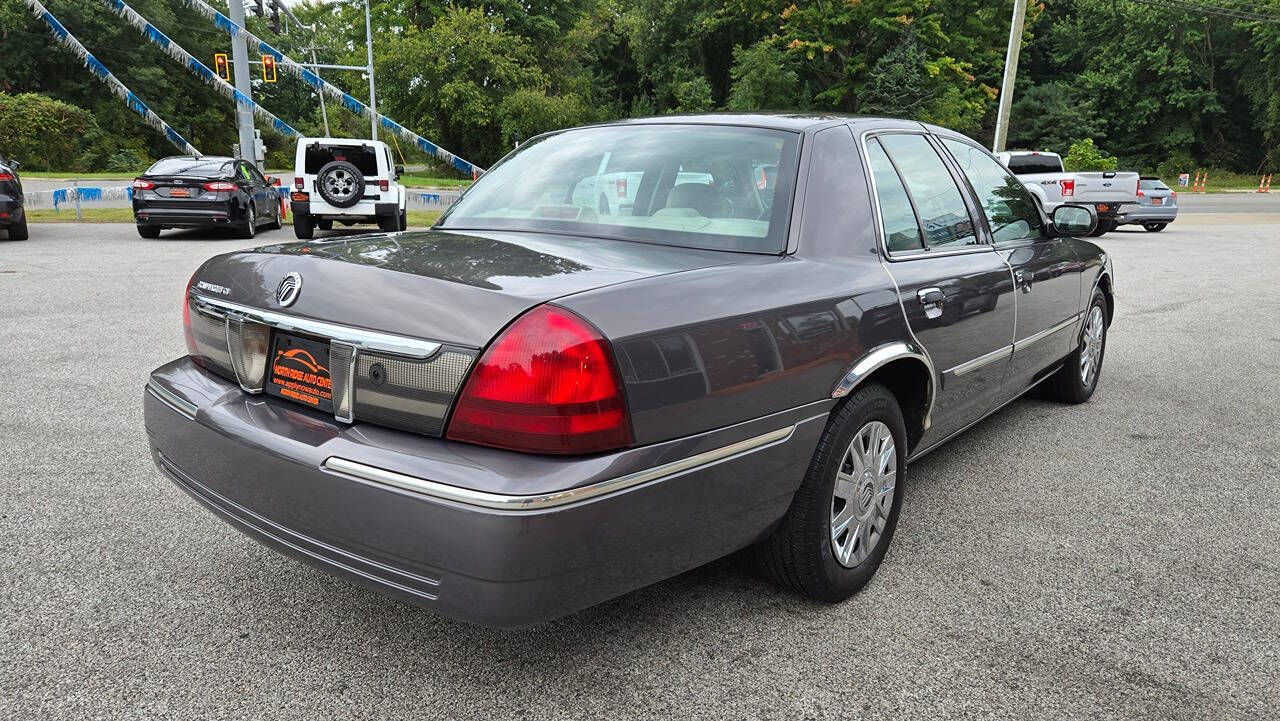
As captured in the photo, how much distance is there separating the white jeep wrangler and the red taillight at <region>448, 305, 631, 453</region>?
1418 cm

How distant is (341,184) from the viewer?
15398 mm

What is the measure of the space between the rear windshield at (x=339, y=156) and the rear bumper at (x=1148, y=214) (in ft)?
52.2

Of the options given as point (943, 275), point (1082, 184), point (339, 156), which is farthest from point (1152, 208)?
point (943, 275)

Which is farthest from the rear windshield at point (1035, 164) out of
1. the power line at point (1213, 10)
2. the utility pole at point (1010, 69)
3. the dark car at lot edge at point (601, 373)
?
the power line at point (1213, 10)

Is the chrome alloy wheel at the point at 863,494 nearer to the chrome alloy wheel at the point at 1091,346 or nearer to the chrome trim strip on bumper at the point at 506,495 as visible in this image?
the chrome trim strip on bumper at the point at 506,495

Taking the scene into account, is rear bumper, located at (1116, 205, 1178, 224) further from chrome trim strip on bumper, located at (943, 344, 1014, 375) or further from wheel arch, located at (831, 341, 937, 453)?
wheel arch, located at (831, 341, 937, 453)

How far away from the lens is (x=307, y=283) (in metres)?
2.26

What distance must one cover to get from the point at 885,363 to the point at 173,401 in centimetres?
212

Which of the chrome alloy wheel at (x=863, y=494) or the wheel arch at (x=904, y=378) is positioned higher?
the wheel arch at (x=904, y=378)

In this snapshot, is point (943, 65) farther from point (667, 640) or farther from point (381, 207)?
point (667, 640)

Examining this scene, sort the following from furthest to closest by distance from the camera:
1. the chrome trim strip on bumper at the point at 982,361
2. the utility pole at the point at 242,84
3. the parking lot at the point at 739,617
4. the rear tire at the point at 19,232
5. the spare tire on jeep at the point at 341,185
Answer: the utility pole at the point at 242,84, the spare tire on jeep at the point at 341,185, the rear tire at the point at 19,232, the chrome trim strip on bumper at the point at 982,361, the parking lot at the point at 739,617

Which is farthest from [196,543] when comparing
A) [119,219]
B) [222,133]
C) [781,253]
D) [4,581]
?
[222,133]

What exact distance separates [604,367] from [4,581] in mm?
2195

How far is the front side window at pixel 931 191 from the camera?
3.28 meters
